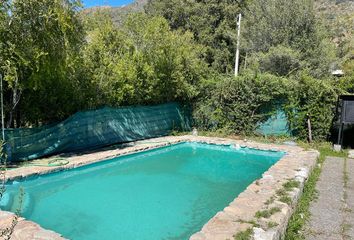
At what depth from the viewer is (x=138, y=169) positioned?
9594mm

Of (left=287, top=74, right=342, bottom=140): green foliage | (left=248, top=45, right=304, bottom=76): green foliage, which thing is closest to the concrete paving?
(left=287, top=74, right=342, bottom=140): green foliage

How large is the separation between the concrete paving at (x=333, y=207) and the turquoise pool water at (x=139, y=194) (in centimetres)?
179

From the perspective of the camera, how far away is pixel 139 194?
7480 millimetres

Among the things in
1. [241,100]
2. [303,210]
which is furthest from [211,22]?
[303,210]

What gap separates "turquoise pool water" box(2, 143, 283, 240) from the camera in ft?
18.6

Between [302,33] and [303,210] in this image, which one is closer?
[303,210]

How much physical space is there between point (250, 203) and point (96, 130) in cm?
658

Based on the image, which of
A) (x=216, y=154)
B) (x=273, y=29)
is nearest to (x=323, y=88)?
(x=216, y=154)

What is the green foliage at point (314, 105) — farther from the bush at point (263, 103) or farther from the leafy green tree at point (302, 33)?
the leafy green tree at point (302, 33)

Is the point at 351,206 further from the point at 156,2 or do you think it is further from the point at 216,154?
the point at 156,2

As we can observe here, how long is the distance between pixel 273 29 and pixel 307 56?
229 centimetres

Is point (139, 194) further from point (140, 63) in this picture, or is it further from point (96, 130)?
point (140, 63)

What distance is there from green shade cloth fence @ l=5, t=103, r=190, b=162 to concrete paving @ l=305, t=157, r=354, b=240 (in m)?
6.74

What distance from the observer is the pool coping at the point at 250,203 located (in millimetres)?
4449
